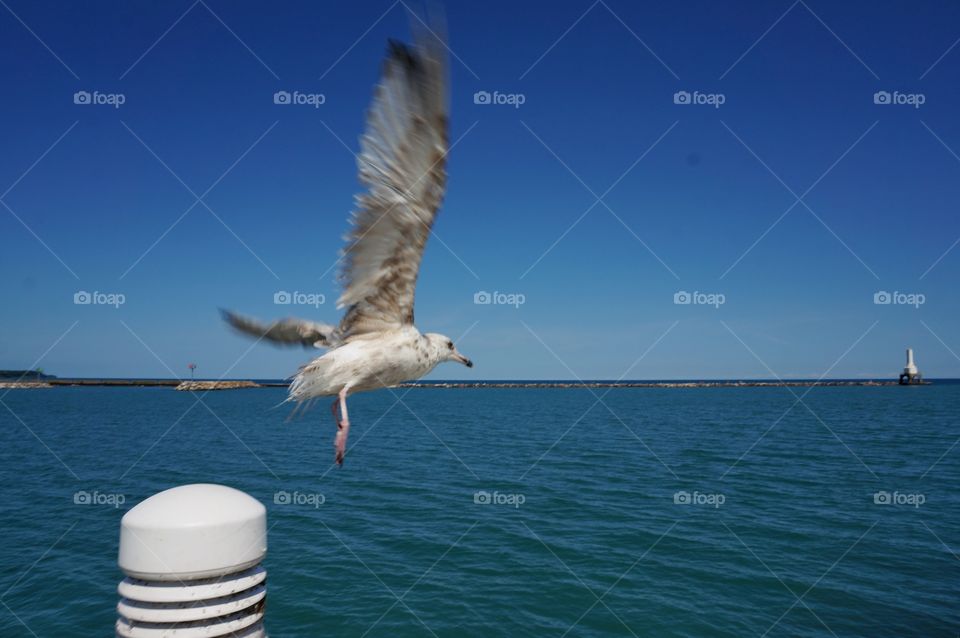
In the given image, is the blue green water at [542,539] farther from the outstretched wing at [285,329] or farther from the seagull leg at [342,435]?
the seagull leg at [342,435]

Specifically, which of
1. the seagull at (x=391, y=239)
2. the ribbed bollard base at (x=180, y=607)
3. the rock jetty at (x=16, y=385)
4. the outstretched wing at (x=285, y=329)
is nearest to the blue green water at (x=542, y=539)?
the outstretched wing at (x=285, y=329)

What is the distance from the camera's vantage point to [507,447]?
39.2 meters

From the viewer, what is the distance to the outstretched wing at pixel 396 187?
15.6 ft

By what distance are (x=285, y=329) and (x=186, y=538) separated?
495cm

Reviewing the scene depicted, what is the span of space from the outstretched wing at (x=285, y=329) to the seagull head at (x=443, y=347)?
1.41 metres

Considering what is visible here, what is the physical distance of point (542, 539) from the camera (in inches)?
690

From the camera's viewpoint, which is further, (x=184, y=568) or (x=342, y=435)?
(x=342, y=435)

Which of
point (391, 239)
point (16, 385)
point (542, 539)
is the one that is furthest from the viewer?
point (16, 385)

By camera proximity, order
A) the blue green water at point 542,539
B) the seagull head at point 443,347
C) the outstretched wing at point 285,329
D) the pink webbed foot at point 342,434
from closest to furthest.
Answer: the pink webbed foot at point 342,434 → the seagull head at point 443,347 → the outstretched wing at point 285,329 → the blue green water at point 542,539

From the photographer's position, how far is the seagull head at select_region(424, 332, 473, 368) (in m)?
6.32

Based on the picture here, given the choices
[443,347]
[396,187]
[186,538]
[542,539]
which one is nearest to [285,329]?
[443,347]

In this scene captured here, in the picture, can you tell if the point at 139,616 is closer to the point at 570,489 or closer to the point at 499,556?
the point at 499,556

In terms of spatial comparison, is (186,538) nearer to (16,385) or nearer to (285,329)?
(285,329)

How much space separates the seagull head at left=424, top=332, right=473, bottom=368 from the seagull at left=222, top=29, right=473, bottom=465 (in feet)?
0.03
